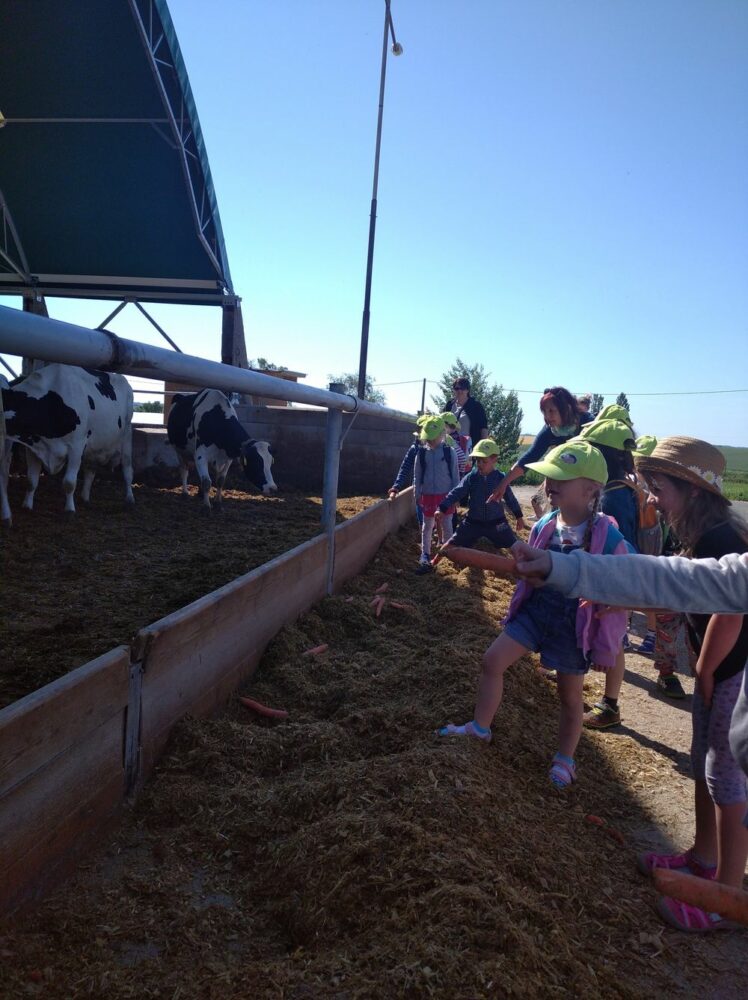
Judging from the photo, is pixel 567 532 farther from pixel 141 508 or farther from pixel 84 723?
pixel 141 508

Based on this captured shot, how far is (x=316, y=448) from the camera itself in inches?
411

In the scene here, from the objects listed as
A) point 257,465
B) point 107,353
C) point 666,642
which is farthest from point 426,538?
point 107,353

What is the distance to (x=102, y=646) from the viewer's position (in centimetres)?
312

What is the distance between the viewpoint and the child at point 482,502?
5477 mm

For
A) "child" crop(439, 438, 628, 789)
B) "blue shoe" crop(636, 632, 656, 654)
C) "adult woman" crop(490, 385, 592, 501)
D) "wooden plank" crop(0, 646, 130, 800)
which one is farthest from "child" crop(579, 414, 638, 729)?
"wooden plank" crop(0, 646, 130, 800)

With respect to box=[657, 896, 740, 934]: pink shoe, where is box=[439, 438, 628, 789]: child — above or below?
above

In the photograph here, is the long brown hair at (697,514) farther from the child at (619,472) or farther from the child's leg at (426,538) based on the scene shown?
the child's leg at (426,538)

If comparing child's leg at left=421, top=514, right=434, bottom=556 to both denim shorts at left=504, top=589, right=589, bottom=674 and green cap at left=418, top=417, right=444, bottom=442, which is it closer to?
green cap at left=418, top=417, right=444, bottom=442

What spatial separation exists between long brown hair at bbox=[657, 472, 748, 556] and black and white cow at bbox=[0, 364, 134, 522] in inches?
226

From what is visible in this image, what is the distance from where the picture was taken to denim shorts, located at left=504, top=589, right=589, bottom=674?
112 inches

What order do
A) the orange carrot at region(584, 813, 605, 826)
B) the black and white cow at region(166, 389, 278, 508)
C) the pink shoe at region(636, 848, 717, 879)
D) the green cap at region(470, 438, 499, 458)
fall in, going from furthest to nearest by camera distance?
the black and white cow at region(166, 389, 278, 508) → the green cap at region(470, 438, 499, 458) → the orange carrot at region(584, 813, 605, 826) → the pink shoe at region(636, 848, 717, 879)

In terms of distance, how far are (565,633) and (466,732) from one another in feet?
1.86

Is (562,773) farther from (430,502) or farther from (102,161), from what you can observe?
(102,161)

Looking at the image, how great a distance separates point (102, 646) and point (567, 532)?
81.9 inches
